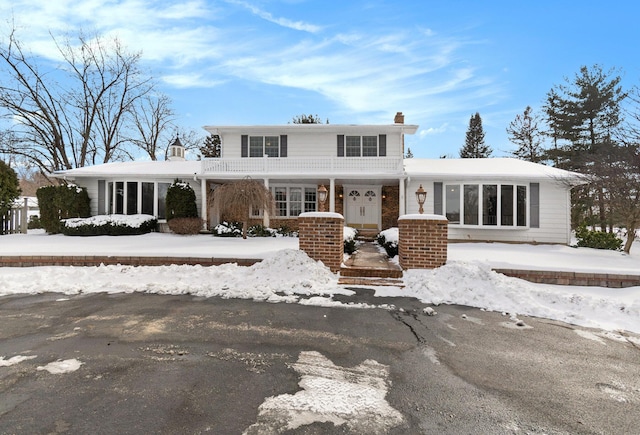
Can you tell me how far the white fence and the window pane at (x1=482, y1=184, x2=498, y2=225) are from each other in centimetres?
2025

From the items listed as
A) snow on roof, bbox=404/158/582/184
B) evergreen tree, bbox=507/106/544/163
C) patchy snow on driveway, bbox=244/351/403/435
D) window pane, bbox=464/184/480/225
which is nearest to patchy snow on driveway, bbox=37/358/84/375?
patchy snow on driveway, bbox=244/351/403/435

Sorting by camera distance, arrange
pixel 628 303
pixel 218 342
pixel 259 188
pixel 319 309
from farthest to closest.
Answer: pixel 259 188 → pixel 628 303 → pixel 319 309 → pixel 218 342

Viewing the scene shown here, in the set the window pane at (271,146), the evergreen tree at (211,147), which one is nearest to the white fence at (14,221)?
the window pane at (271,146)

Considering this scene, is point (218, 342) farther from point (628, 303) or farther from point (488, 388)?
point (628, 303)

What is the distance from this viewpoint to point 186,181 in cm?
1530

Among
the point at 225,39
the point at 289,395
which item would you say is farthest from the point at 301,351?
the point at 225,39

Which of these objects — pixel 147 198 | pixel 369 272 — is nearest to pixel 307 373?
pixel 369 272

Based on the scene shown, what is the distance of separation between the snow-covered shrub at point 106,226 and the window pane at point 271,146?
6.95m

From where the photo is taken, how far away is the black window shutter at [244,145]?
15.9 meters

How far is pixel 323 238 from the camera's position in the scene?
22.4 feet

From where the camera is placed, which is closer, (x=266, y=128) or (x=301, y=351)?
(x=301, y=351)

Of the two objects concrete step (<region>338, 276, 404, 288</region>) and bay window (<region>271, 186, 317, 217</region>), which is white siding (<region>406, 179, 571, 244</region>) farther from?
concrete step (<region>338, 276, 404, 288</region>)

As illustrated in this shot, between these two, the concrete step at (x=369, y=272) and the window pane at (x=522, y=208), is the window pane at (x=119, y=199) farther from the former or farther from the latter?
the window pane at (x=522, y=208)

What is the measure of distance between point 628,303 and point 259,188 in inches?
427
